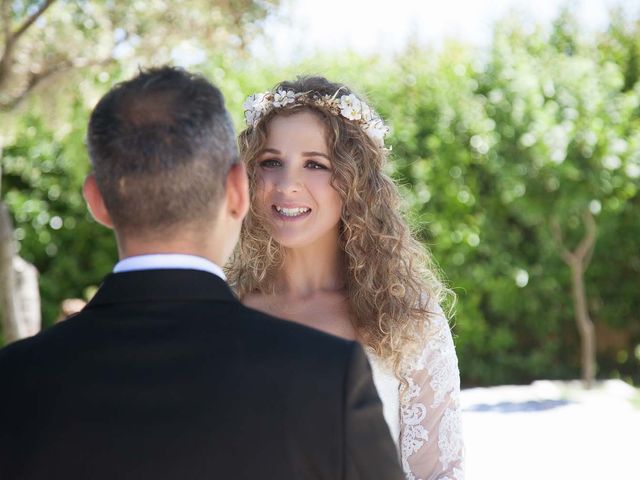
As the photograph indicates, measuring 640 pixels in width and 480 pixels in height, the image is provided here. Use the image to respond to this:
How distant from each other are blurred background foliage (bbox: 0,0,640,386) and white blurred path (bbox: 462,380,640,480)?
83cm

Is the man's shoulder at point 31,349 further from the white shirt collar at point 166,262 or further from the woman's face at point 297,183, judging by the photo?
the woman's face at point 297,183

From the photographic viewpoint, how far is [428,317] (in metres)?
2.95

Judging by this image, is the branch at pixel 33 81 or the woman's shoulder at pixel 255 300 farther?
the branch at pixel 33 81

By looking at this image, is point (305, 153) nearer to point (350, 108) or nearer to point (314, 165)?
point (314, 165)

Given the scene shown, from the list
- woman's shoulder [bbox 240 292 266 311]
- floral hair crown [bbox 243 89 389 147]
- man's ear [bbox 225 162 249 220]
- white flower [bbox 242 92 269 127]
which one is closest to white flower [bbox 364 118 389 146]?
floral hair crown [bbox 243 89 389 147]

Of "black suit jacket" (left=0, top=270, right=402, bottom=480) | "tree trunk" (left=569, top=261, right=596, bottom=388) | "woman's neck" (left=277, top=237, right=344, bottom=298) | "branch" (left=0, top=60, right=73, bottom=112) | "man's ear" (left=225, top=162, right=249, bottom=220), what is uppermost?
"branch" (left=0, top=60, right=73, bottom=112)

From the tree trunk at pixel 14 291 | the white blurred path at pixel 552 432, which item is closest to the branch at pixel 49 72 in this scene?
the tree trunk at pixel 14 291

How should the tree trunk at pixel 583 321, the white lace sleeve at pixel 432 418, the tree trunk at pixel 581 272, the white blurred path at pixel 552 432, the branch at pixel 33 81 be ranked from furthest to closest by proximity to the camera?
the tree trunk at pixel 583 321, the tree trunk at pixel 581 272, the white blurred path at pixel 552 432, the branch at pixel 33 81, the white lace sleeve at pixel 432 418

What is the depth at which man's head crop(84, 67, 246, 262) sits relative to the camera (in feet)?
5.00

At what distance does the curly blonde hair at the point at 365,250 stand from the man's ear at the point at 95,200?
135 centimetres

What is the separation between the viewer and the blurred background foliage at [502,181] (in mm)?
10438

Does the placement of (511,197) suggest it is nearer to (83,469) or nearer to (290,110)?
(290,110)

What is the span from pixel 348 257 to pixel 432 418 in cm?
56

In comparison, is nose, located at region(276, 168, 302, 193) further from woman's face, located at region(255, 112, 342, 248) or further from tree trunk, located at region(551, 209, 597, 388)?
tree trunk, located at region(551, 209, 597, 388)
